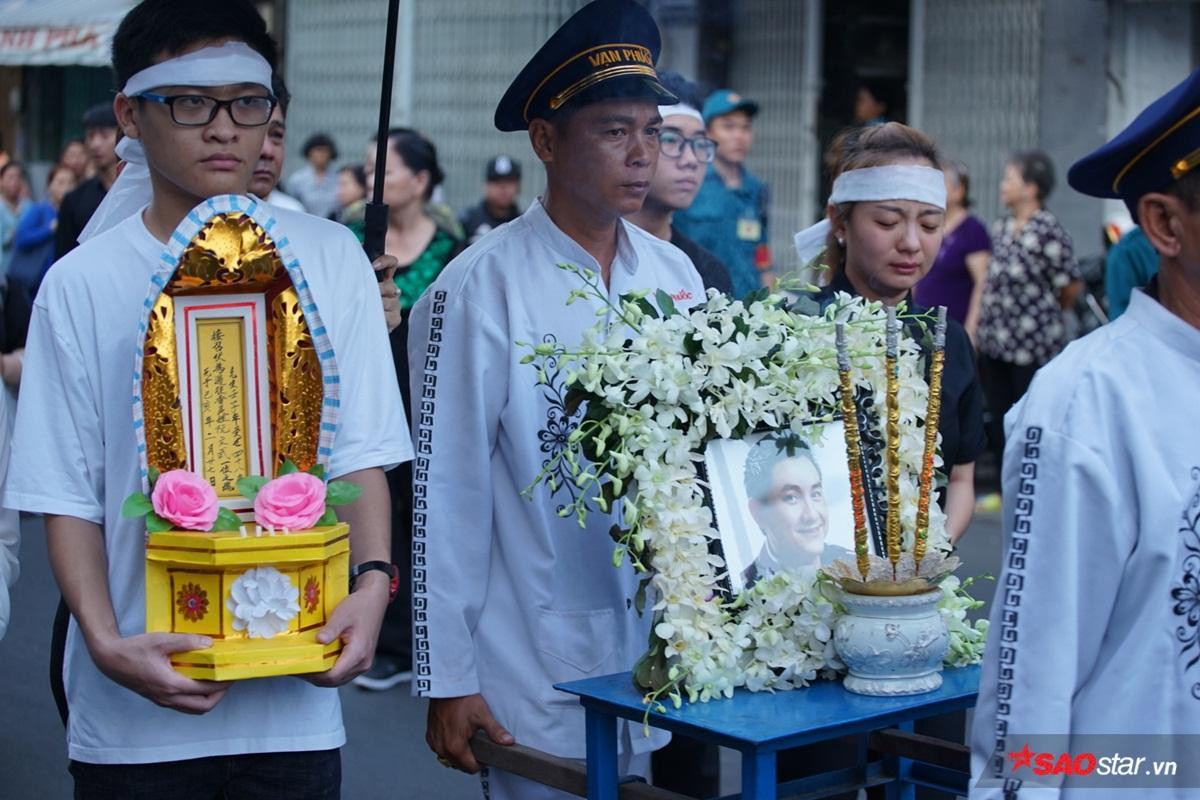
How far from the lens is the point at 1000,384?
10547mm

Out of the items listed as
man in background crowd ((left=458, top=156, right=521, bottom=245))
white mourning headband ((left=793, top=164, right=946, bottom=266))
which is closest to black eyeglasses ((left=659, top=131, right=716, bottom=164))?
white mourning headband ((left=793, top=164, right=946, bottom=266))

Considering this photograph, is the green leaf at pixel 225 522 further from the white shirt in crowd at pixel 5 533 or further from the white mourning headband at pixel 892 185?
the white mourning headband at pixel 892 185

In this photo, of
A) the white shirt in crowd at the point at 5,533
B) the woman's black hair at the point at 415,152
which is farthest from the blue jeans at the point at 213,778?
the woman's black hair at the point at 415,152

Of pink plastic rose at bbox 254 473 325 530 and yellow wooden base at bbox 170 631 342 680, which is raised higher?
pink plastic rose at bbox 254 473 325 530

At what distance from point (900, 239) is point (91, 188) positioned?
510 centimetres

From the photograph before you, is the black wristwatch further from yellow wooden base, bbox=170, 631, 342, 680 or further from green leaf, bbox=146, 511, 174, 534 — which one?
green leaf, bbox=146, 511, 174, 534

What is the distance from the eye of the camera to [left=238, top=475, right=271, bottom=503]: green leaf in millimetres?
2650

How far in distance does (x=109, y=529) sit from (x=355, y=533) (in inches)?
16.4

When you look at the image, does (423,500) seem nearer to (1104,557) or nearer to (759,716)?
(759,716)

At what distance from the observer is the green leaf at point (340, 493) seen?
8.81 feet

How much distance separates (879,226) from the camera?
3.85 meters

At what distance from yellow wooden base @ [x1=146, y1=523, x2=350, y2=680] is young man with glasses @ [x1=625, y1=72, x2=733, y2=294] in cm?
273

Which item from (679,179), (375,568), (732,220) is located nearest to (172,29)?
(375,568)

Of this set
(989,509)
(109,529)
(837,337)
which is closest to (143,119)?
(109,529)
